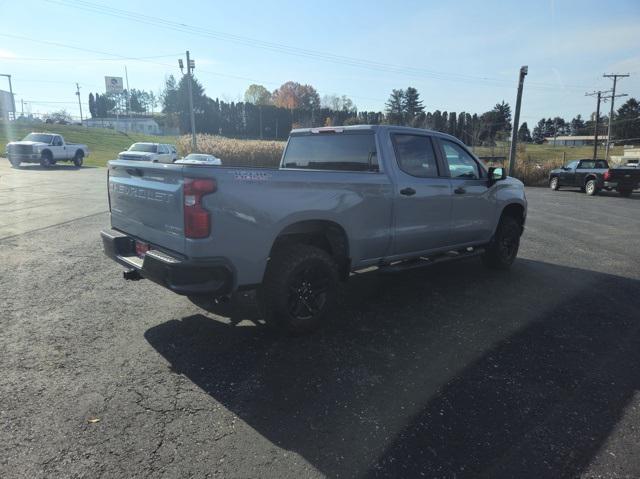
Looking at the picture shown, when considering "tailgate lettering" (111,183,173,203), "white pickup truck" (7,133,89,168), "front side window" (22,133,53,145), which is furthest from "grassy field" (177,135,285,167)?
"tailgate lettering" (111,183,173,203)

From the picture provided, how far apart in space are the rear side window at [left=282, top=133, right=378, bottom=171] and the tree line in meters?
54.5

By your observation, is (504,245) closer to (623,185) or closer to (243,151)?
(623,185)

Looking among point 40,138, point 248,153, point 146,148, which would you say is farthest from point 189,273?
point 248,153

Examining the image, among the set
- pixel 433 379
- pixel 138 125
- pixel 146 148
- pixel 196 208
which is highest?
pixel 138 125

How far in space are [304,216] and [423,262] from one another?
2005 millimetres

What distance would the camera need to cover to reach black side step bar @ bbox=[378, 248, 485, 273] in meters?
4.91

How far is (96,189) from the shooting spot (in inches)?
664

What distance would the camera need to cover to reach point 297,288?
408 centimetres

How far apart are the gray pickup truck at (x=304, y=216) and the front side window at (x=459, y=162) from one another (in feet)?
0.06

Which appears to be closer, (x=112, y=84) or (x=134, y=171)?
(x=134, y=171)

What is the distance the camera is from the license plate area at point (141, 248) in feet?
13.2

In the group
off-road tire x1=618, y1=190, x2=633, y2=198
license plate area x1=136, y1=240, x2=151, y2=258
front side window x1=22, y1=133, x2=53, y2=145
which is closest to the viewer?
license plate area x1=136, y1=240, x2=151, y2=258

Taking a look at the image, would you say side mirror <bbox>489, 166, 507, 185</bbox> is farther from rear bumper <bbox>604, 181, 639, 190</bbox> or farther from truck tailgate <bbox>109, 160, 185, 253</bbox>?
rear bumper <bbox>604, 181, 639, 190</bbox>

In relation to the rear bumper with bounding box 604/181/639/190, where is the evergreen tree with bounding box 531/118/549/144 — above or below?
above
